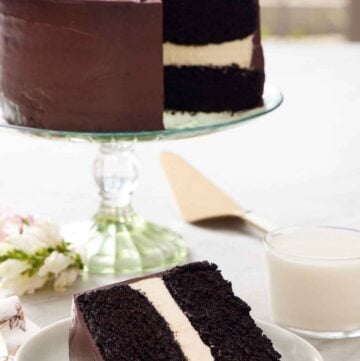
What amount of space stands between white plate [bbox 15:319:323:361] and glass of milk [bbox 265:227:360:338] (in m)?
0.11

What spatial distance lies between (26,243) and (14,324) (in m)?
0.19

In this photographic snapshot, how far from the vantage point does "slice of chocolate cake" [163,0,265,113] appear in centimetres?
182

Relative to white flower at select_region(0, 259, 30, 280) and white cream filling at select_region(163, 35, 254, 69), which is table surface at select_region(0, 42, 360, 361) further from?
white cream filling at select_region(163, 35, 254, 69)

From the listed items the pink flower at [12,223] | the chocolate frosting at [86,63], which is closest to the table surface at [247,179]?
the pink flower at [12,223]

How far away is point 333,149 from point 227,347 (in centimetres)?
110

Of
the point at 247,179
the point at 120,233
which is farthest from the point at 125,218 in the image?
the point at 247,179

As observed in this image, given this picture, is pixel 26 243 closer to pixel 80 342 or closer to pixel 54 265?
pixel 54 265

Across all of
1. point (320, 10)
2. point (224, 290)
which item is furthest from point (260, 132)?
point (320, 10)

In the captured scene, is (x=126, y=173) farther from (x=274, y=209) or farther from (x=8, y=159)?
(x=8, y=159)

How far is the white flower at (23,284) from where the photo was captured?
5.18ft

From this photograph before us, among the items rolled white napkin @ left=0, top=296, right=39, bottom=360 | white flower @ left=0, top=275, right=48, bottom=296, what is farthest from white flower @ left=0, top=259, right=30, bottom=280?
rolled white napkin @ left=0, top=296, right=39, bottom=360

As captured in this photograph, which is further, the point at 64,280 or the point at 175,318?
the point at 64,280

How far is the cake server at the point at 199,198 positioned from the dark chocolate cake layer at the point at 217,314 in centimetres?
42

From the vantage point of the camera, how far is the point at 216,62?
1.84 metres
